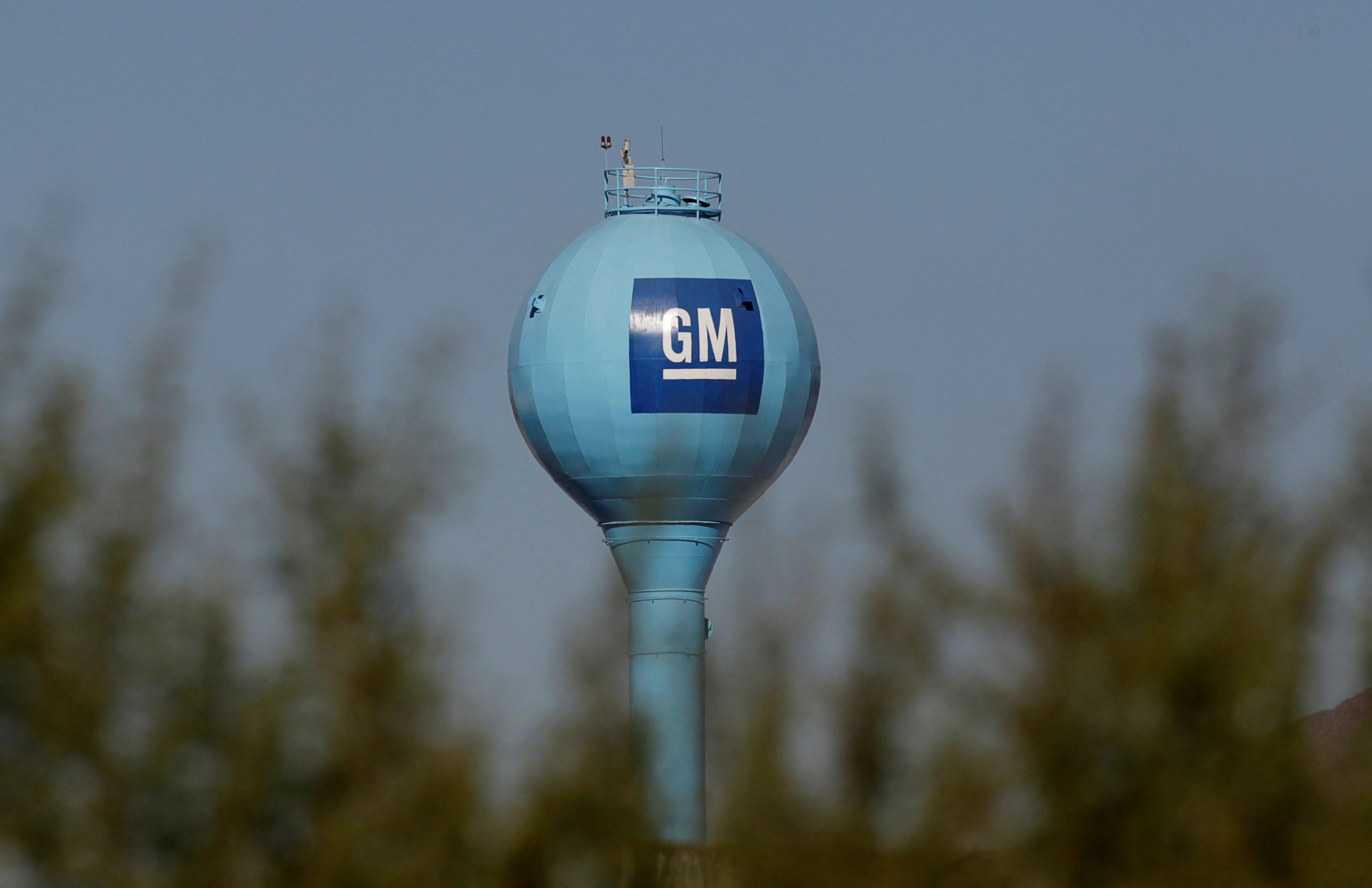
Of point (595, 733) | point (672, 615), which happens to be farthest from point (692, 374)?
point (595, 733)

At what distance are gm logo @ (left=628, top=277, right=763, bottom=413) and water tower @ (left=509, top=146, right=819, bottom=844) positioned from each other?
0.02 metres

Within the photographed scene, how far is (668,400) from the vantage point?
35.1 m

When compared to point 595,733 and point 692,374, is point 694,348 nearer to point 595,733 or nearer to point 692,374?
point 692,374

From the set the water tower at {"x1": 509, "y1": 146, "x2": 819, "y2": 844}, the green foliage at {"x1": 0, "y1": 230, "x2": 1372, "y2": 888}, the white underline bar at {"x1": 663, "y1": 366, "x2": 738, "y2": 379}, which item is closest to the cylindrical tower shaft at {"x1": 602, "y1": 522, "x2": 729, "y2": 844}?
the water tower at {"x1": 509, "y1": 146, "x2": 819, "y2": 844}

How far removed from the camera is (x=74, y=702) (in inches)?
451

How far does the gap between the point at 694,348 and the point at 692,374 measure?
42cm

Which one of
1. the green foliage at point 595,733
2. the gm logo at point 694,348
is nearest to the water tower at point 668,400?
the gm logo at point 694,348

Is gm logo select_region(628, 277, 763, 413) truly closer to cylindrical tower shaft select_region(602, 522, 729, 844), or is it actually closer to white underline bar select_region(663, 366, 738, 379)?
white underline bar select_region(663, 366, 738, 379)

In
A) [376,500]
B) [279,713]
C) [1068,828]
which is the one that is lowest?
[1068,828]

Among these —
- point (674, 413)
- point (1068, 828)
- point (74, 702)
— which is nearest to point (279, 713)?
point (74, 702)

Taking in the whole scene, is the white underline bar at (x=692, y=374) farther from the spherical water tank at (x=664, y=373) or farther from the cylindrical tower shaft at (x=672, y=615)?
the cylindrical tower shaft at (x=672, y=615)

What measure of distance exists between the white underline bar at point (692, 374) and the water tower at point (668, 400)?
35 mm

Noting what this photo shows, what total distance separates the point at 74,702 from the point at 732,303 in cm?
2490

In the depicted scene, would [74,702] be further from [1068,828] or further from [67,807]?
[1068,828]
